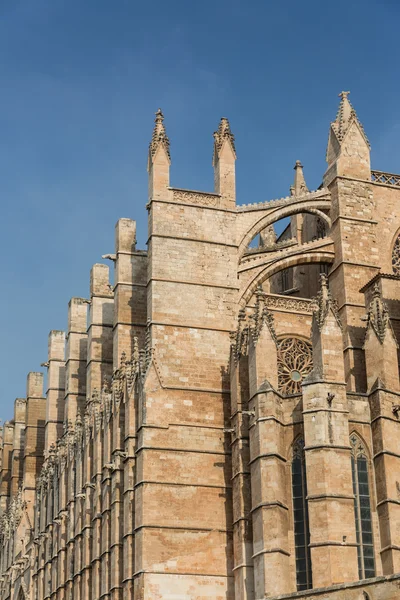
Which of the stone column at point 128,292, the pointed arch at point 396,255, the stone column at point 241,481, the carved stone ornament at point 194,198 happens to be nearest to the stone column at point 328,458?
the stone column at point 241,481

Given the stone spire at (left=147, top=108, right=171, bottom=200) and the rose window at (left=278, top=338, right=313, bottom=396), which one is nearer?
the rose window at (left=278, top=338, right=313, bottom=396)

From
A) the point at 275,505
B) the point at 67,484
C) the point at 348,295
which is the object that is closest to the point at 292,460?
the point at 275,505

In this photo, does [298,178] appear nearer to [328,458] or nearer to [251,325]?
[251,325]

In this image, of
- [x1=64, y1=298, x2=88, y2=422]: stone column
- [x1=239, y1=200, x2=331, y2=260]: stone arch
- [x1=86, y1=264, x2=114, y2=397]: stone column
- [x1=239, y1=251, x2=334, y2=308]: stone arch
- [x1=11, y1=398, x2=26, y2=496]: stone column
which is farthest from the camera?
[x1=11, y1=398, x2=26, y2=496]: stone column

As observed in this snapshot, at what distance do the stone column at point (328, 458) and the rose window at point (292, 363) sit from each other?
373 cm

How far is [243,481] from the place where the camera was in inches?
1222

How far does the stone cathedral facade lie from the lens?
29156 millimetres

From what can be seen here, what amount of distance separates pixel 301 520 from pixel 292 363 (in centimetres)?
637

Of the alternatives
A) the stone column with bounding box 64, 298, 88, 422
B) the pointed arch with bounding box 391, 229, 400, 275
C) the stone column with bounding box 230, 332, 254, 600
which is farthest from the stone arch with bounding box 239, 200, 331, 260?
the stone column with bounding box 64, 298, 88, 422

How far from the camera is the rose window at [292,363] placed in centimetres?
3416

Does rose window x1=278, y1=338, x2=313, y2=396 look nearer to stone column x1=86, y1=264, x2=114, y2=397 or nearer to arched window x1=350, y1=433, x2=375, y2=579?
arched window x1=350, y1=433, x2=375, y2=579

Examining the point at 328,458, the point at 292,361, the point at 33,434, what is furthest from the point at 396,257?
the point at 33,434

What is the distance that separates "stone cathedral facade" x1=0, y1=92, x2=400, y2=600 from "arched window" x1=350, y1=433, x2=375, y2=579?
5cm

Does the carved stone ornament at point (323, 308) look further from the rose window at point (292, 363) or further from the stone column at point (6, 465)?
the stone column at point (6, 465)
